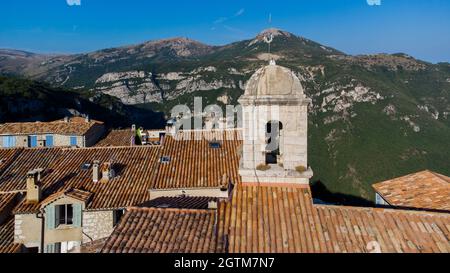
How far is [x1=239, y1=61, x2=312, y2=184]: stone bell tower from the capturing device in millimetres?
9523

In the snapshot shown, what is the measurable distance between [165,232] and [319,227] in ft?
11.2

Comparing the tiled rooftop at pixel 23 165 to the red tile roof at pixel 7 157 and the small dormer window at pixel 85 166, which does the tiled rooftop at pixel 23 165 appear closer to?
the red tile roof at pixel 7 157

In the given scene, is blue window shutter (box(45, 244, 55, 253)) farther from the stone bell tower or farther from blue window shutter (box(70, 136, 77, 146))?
blue window shutter (box(70, 136, 77, 146))

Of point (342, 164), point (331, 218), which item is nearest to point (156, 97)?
point (342, 164)

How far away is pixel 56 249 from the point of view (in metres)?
17.2

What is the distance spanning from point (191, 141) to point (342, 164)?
39.7 meters

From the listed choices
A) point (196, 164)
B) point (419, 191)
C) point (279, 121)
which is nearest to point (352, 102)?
point (196, 164)

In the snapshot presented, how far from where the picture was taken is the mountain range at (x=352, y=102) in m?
56.1

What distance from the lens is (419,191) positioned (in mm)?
16266

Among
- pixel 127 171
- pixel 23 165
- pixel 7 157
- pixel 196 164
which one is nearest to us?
pixel 196 164

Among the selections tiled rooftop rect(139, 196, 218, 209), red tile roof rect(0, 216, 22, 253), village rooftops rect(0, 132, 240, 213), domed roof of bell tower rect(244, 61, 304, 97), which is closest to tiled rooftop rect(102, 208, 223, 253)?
tiled rooftop rect(139, 196, 218, 209)

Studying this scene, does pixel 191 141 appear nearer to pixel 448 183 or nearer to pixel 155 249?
pixel 448 183

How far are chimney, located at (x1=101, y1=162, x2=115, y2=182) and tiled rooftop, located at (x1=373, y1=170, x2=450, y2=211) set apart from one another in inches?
529

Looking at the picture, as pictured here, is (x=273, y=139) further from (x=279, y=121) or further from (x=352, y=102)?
(x=352, y=102)
